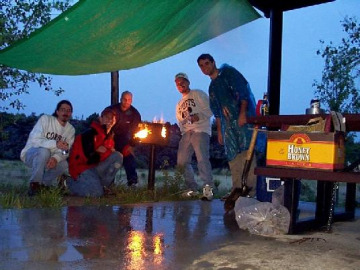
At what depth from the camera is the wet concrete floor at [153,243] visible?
2592 millimetres

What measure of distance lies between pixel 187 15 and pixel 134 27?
1.97ft

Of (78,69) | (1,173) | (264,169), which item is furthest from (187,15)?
(1,173)

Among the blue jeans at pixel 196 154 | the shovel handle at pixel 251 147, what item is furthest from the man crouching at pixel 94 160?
the shovel handle at pixel 251 147

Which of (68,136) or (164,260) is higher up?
(68,136)

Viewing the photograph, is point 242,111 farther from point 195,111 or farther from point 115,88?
point 115,88

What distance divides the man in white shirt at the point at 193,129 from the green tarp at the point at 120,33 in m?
0.63

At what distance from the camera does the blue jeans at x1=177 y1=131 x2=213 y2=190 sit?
5668mm

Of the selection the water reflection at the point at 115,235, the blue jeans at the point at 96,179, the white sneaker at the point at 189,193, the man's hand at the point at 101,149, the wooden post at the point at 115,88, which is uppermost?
the wooden post at the point at 115,88

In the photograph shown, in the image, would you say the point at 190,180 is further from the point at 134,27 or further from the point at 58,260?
the point at 58,260

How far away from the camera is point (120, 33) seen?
14.9ft

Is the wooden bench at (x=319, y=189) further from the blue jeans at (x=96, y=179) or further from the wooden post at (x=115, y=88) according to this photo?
the wooden post at (x=115, y=88)

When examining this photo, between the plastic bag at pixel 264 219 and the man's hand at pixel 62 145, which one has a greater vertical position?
the man's hand at pixel 62 145

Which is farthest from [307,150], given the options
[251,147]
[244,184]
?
[244,184]

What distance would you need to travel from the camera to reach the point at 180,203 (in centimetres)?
515
